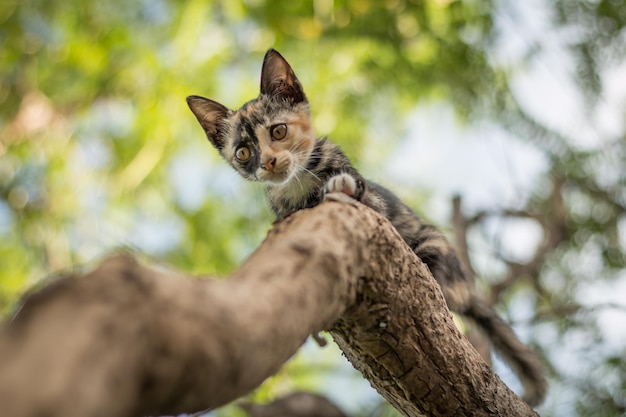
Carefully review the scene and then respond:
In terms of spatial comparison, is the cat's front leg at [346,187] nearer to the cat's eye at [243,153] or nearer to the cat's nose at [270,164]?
the cat's nose at [270,164]

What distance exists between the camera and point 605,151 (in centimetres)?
522

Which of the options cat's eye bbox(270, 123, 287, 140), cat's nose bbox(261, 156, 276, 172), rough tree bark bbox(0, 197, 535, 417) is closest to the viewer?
rough tree bark bbox(0, 197, 535, 417)

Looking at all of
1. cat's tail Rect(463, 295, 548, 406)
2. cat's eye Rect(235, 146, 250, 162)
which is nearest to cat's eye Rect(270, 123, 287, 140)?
cat's eye Rect(235, 146, 250, 162)

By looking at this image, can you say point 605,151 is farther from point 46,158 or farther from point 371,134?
point 46,158

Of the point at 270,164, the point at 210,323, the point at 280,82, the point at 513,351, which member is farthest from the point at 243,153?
the point at 210,323

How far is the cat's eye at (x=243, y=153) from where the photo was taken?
321 cm

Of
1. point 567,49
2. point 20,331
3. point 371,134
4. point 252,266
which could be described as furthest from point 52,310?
point 371,134

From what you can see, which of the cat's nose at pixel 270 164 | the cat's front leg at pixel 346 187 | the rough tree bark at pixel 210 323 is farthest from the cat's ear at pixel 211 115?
the rough tree bark at pixel 210 323

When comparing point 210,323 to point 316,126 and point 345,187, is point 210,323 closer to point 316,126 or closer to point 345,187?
point 345,187

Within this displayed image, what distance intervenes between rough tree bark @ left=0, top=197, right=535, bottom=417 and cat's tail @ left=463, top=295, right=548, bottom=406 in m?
1.38

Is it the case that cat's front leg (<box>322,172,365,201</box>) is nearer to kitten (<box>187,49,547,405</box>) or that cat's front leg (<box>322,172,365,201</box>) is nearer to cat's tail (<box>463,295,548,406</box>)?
kitten (<box>187,49,547,405</box>)

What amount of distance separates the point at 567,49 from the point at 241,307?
453 cm

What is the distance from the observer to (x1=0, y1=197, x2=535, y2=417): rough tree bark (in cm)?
97

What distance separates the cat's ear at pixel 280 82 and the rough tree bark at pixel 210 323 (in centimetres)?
156
